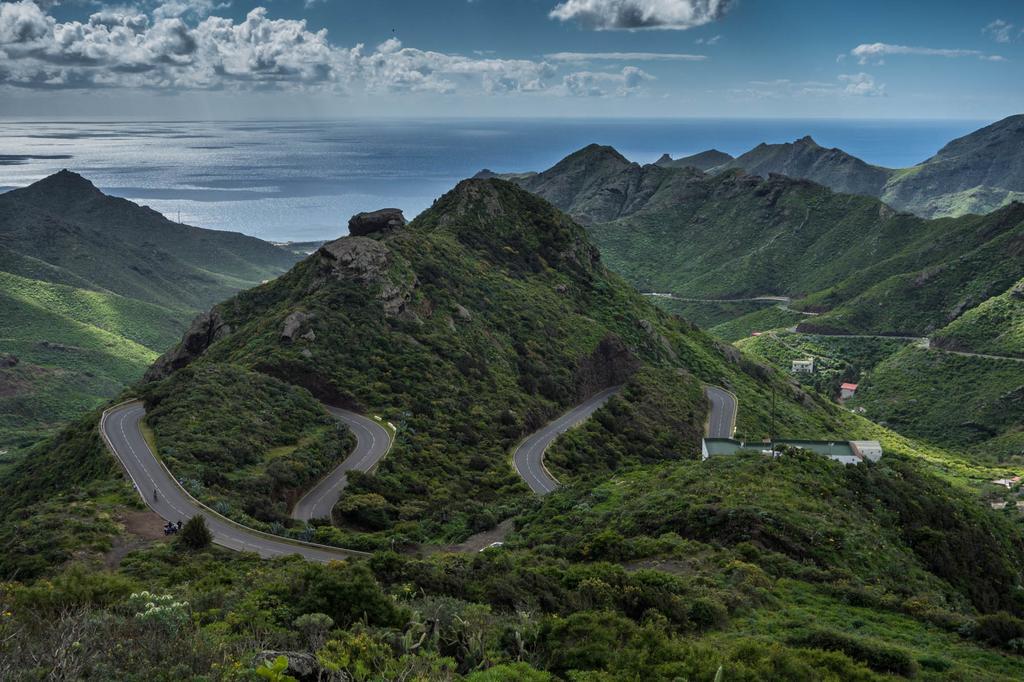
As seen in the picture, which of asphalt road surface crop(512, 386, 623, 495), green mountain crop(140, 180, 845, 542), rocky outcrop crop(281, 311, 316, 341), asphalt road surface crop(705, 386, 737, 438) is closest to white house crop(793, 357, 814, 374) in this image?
green mountain crop(140, 180, 845, 542)

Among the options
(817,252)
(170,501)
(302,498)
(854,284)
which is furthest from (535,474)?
(817,252)

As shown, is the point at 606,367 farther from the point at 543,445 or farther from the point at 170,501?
the point at 170,501

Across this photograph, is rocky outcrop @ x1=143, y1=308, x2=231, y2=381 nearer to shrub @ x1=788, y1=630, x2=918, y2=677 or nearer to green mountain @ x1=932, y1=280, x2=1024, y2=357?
shrub @ x1=788, y1=630, x2=918, y2=677

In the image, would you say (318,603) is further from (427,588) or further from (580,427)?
(580,427)

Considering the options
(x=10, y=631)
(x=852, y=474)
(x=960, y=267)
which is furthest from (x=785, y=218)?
(x=10, y=631)

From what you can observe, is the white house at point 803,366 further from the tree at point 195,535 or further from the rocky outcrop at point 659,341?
the tree at point 195,535

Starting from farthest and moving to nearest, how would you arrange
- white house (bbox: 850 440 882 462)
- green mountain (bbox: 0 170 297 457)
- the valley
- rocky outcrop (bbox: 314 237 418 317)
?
green mountain (bbox: 0 170 297 457)
rocky outcrop (bbox: 314 237 418 317)
white house (bbox: 850 440 882 462)
the valley
